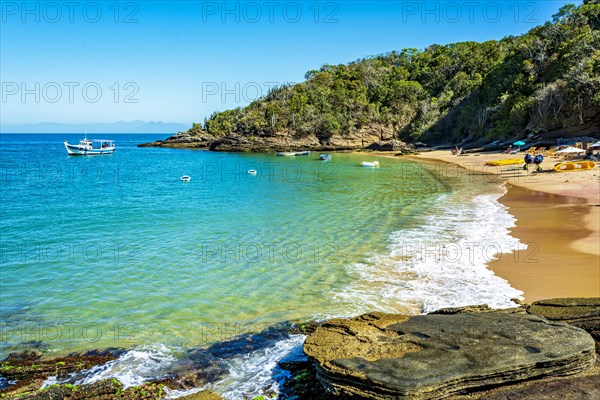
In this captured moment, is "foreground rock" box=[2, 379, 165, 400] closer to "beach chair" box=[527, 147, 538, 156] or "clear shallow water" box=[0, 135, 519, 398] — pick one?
"clear shallow water" box=[0, 135, 519, 398]

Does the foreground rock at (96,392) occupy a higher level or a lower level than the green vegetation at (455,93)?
lower

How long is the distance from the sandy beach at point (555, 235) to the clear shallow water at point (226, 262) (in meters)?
0.78

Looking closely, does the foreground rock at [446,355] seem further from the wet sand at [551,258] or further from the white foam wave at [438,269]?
the wet sand at [551,258]

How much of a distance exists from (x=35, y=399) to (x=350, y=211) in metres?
18.9

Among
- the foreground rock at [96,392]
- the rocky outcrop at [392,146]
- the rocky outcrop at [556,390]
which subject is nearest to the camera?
the rocky outcrop at [556,390]

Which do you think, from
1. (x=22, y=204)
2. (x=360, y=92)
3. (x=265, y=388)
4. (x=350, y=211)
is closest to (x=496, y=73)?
(x=360, y=92)

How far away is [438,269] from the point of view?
13.6 metres

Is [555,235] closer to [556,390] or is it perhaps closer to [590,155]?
[556,390]

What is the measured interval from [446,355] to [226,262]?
1008cm

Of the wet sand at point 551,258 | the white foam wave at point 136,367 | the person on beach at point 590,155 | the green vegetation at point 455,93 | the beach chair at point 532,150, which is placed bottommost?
the white foam wave at point 136,367

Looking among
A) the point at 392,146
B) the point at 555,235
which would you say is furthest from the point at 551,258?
the point at 392,146

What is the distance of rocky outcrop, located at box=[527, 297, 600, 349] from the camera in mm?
6969

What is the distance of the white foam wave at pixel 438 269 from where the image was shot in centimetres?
1109

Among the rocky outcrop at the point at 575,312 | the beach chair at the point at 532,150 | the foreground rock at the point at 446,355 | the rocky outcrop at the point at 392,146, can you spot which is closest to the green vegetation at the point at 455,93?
the beach chair at the point at 532,150
